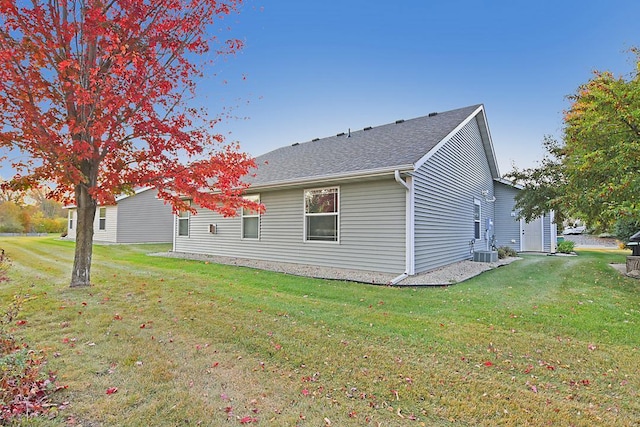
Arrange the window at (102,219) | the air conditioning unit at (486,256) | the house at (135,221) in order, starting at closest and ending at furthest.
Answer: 1. the air conditioning unit at (486,256)
2. the house at (135,221)
3. the window at (102,219)

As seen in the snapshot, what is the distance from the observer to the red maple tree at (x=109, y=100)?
5.55 meters

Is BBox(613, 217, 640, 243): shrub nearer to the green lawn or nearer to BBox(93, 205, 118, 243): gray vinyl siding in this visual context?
the green lawn

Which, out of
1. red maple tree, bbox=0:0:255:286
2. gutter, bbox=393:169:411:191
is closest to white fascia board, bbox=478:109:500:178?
gutter, bbox=393:169:411:191

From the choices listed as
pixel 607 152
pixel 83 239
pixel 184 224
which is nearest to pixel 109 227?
pixel 184 224

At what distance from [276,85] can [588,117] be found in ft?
31.6

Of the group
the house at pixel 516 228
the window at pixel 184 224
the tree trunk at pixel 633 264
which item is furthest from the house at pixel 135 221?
the tree trunk at pixel 633 264

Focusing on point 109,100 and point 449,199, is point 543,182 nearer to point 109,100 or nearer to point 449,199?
point 449,199

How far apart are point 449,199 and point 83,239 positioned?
9646mm

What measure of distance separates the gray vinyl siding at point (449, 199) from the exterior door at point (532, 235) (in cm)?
455

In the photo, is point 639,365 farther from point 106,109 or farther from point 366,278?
point 106,109

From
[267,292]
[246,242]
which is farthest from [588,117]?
[246,242]

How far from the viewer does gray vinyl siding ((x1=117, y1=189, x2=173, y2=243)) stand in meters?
19.9

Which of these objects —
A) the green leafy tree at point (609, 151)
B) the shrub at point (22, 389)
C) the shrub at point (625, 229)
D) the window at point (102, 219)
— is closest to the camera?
the shrub at point (22, 389)

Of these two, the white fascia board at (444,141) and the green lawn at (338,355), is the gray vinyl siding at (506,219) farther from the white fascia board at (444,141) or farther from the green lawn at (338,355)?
the green lawn at (338,355)
